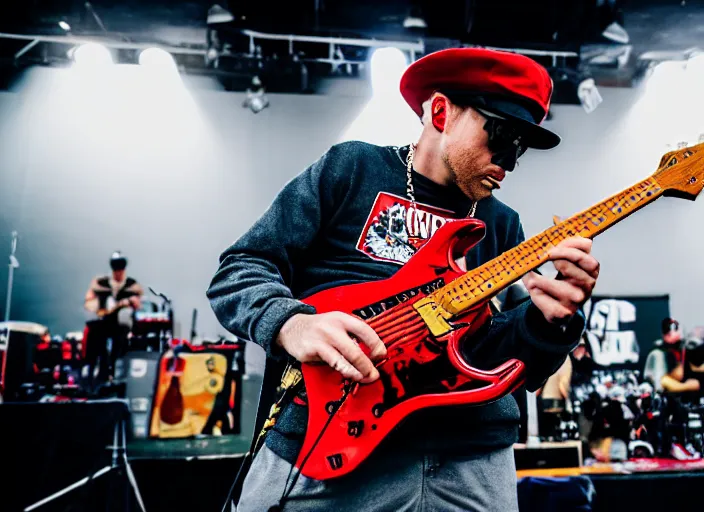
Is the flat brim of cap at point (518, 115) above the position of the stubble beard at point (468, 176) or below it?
above

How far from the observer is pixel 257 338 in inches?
39.9

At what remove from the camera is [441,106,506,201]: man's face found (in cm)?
127

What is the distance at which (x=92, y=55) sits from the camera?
4125 mm

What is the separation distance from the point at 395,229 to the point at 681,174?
62cm

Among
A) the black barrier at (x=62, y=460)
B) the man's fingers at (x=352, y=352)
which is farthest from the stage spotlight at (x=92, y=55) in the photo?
the man's fingers at (x=352, y=352)

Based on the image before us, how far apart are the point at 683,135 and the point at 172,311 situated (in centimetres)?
428

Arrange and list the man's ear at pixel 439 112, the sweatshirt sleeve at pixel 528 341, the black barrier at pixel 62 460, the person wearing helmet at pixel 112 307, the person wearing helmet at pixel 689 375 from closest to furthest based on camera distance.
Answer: the sweatshirt sleeve at pixel 528 341 < the man's ear at pixel 439 112 < the black barrier at pixel 62 460 < the person wearing helmet at pixel 112 307 < the person wearing helmet at pixel 689 375

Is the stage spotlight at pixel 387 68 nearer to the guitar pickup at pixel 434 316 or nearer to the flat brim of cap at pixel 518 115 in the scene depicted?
the flat brim of cap at pixel 518 115

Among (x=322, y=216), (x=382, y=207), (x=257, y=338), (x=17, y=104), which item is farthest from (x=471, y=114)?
(x=17, y=104)

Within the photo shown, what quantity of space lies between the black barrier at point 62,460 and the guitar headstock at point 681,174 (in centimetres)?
337

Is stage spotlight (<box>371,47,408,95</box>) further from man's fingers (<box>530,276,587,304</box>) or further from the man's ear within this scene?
man's fingers (<box>530,276,587,304</box>)

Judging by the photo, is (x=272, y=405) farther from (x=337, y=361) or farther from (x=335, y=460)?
(x=337, y=361)

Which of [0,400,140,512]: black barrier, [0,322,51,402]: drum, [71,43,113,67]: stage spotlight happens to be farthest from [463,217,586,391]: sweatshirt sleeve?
[71,43,113,67]: stage spotlight

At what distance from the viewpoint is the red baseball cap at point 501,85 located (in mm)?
1258
